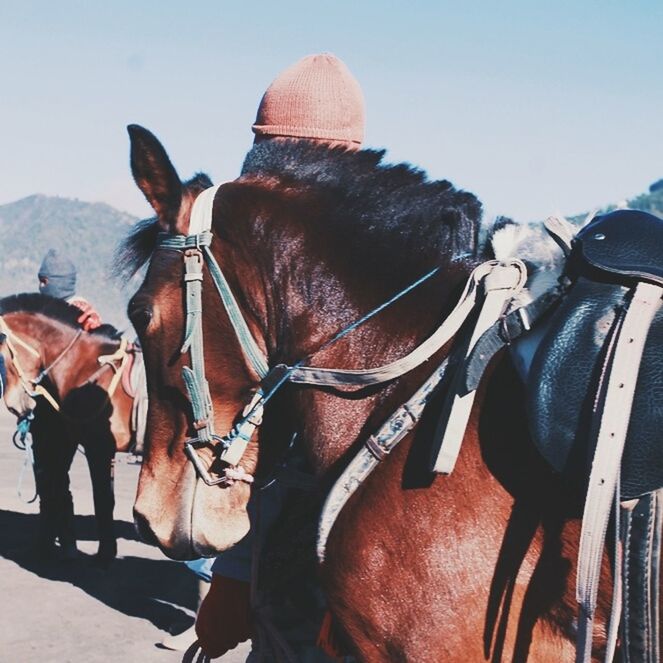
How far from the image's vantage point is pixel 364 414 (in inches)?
81.0

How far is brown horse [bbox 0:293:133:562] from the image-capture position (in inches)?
295

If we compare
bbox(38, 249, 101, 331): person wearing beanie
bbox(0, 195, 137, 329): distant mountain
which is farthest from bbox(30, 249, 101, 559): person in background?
bbox(0, 195, 137, 329): distant mountain

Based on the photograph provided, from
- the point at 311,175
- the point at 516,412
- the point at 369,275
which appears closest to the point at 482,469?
the point at 516,412

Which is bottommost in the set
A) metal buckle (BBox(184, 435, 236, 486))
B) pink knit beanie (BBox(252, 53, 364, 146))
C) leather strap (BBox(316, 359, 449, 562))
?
metal buckle (BBox(184, 435, 236, 486))

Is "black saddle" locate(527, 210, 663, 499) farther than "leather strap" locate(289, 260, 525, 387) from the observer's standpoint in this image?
No

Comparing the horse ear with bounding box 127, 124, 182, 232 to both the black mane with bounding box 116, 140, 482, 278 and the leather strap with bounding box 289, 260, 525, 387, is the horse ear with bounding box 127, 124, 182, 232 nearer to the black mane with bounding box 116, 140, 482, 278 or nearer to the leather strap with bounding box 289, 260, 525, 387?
the black mane with bounding box 116, 140, 482, 278

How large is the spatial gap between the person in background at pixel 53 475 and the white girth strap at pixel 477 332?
20.2 feet

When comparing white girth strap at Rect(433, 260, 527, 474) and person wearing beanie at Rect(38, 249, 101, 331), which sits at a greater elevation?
white girth strap at Rect(433, 260, 527, 474)

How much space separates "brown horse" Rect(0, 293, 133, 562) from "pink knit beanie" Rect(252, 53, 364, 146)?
17.1 feet

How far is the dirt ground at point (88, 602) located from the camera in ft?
18.1

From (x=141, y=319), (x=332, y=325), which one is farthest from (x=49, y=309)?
(x=332, y=325)

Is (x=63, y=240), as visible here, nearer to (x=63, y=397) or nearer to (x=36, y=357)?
(x=36, y=357)

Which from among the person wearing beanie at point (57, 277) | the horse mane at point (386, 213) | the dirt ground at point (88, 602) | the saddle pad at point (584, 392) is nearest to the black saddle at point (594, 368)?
the saddle pad at point (584, 392)

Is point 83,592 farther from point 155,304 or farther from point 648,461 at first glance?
point 648,461
